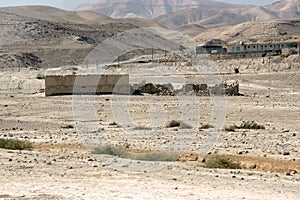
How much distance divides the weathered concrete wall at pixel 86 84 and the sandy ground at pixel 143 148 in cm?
343

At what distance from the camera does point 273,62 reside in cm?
7212

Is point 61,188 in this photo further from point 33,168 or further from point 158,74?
point 158,74

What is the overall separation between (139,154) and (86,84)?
23478mm

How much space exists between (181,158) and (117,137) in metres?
5.12

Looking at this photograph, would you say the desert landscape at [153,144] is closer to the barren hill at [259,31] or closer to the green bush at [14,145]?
the green bush at [14,145]

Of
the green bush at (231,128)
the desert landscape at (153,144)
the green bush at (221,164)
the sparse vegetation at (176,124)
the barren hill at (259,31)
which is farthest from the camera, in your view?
the barren hill at (259,31)

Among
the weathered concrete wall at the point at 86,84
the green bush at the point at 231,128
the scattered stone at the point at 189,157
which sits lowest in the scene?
the green bush at the point at 231,128

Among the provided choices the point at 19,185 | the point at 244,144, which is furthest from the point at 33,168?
the point at 244,144

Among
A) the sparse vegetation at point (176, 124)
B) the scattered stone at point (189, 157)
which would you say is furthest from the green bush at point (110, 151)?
the sparse vegetation at point (176, 124)

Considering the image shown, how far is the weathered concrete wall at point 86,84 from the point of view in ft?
125

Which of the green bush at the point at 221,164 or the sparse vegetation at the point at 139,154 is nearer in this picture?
the green bush at the point at 221,164

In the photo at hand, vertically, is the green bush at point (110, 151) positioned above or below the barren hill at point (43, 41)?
below

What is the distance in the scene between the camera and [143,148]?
17109 millimetres

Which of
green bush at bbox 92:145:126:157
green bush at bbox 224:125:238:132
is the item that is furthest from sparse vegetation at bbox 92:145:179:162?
green bush at bbox 224:125:238:132
